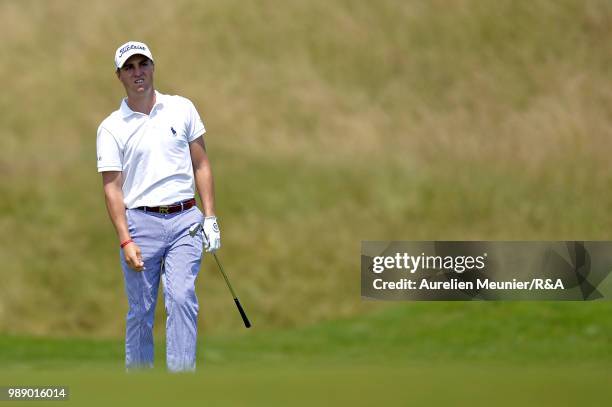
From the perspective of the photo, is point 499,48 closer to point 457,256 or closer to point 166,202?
point 457,256

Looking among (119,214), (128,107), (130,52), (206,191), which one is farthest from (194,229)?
(130,52)

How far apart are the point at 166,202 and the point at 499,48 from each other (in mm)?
19994

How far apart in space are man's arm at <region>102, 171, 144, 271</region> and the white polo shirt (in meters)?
0.07

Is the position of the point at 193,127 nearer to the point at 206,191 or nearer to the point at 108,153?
the point at 206,191

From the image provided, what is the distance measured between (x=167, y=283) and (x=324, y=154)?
16.1 metres

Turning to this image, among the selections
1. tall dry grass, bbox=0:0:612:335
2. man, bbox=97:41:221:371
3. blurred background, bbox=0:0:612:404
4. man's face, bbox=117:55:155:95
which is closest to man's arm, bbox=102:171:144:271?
man, bbox=97:41:221:371

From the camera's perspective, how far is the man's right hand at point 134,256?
9.20 metres

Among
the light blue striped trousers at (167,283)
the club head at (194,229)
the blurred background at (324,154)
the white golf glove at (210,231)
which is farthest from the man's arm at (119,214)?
the blurred background at (324,154)

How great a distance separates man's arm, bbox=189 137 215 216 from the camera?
31.1ft

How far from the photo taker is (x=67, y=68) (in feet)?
92.0

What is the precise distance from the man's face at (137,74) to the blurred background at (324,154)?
7.94m

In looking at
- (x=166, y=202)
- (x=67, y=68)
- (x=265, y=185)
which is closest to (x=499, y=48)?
(x=265, y=185)

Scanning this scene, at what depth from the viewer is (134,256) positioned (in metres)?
9.20

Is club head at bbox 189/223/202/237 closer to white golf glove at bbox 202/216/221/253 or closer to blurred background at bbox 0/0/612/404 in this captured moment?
white golf glove at bbox 202/216/221/253
